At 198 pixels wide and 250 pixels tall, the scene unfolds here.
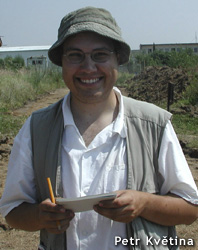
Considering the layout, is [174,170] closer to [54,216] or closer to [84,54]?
[54,216]

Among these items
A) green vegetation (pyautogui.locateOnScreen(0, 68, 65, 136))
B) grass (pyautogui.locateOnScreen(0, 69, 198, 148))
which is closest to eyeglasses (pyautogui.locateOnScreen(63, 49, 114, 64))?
grass (pyautogui.locateOnScreen(0, 69, 198, 148))

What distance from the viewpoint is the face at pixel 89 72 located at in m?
1.74

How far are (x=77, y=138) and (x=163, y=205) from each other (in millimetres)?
510

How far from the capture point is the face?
174 centimetres

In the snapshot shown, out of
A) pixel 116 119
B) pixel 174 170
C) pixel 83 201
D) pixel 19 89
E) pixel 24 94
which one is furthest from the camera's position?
pixel 24 94

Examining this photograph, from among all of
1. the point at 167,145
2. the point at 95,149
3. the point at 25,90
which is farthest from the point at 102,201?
the point at 25,90

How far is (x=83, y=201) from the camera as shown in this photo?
57.6 inches

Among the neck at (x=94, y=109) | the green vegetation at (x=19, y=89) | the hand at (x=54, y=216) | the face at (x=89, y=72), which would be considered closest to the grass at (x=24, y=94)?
the green vegetation at (x=19, y=89)

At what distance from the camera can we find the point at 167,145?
1697 mm

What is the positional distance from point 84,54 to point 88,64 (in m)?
0.05

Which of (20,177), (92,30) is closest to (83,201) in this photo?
(20,177)

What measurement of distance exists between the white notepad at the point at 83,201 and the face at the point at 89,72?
1.70 feet

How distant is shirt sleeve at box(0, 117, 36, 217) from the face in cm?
33

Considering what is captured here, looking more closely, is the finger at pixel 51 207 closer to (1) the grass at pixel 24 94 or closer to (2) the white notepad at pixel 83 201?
(2) the white notepad at pixel 83 201
